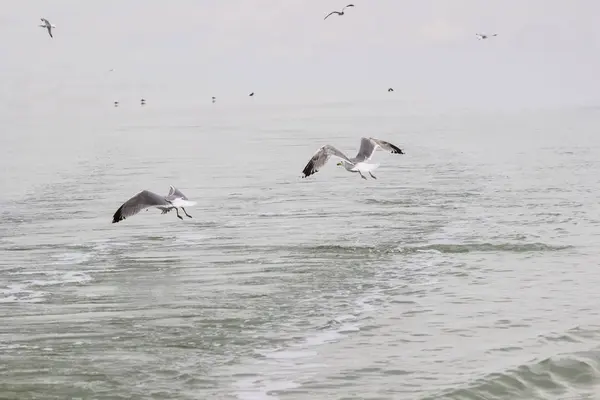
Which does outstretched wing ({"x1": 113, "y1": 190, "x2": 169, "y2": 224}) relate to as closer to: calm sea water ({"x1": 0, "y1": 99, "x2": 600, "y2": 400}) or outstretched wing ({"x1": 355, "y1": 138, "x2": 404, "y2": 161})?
calm sea water ({"x1": 0, "y1": 99, "x2": 600, "y2": 400})

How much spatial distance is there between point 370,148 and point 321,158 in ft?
8.59

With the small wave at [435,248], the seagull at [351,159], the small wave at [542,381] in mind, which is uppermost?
the seagull at [351,159]

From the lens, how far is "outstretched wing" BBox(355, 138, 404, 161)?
90.7 ft

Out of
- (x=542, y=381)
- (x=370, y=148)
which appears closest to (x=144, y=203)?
(x=370, y=148)

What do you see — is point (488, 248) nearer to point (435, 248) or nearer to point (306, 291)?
point (435, 248)

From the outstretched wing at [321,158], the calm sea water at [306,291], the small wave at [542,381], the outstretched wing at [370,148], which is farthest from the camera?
the outstretched wing at [370,148]

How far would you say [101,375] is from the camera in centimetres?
1516

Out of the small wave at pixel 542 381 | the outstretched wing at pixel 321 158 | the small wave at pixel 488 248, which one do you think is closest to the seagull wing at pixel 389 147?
the outstretched wing at pixel 321 158

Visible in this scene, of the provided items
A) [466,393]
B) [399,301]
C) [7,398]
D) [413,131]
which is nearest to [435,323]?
[399,301]

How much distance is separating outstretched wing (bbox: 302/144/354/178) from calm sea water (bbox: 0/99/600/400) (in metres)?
1.86

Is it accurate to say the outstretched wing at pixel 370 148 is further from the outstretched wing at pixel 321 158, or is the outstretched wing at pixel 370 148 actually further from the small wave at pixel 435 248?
the small wave at pixel 435 248

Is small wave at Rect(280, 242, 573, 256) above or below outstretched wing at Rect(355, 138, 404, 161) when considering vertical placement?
below

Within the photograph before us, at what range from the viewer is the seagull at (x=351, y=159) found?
25891 mm

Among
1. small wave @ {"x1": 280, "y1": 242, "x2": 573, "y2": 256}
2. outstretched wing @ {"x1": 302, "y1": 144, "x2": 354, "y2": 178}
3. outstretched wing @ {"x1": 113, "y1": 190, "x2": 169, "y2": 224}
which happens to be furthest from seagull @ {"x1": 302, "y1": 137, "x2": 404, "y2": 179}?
outstretched wing @ {"x1": 113, "y1": 190, "x2": 169, "y2": 224}
